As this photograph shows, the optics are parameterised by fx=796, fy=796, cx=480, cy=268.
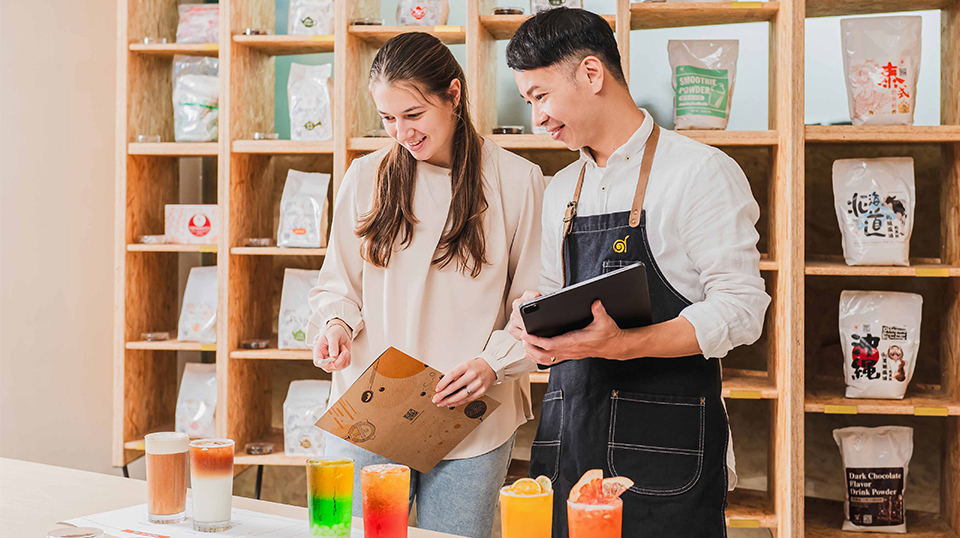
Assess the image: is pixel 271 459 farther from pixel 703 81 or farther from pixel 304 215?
pixel 703 81

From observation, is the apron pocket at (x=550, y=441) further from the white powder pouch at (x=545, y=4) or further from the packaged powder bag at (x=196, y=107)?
the packaged powder bag at (x=196, y=107)

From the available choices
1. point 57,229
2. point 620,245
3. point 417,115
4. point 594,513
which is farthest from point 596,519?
point 57,229

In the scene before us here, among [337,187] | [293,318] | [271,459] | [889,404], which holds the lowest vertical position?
[271,459]

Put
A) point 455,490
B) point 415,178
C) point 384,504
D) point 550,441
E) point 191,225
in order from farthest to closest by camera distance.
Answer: point 191,225, point 415,178, point 455,490, point 550,441, point 384,504

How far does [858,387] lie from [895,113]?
2.95 ft

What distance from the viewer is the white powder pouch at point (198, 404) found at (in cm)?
302

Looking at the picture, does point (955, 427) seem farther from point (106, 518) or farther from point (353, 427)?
point (106, 518)

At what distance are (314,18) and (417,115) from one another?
1.43 meters

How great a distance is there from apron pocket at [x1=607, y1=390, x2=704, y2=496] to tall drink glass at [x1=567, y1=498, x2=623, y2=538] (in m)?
0.53

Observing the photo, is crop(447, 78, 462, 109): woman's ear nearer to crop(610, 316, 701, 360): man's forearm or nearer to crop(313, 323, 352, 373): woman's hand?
crop(313, 323, 352, 373): woman's hand

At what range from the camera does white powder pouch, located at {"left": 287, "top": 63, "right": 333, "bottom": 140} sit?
2.93m

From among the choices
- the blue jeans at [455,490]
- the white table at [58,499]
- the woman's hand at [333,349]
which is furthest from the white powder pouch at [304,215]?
the white table at [58,499]

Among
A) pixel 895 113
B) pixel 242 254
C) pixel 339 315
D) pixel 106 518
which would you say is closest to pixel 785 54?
pixel 895 113

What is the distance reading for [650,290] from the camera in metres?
1.45
